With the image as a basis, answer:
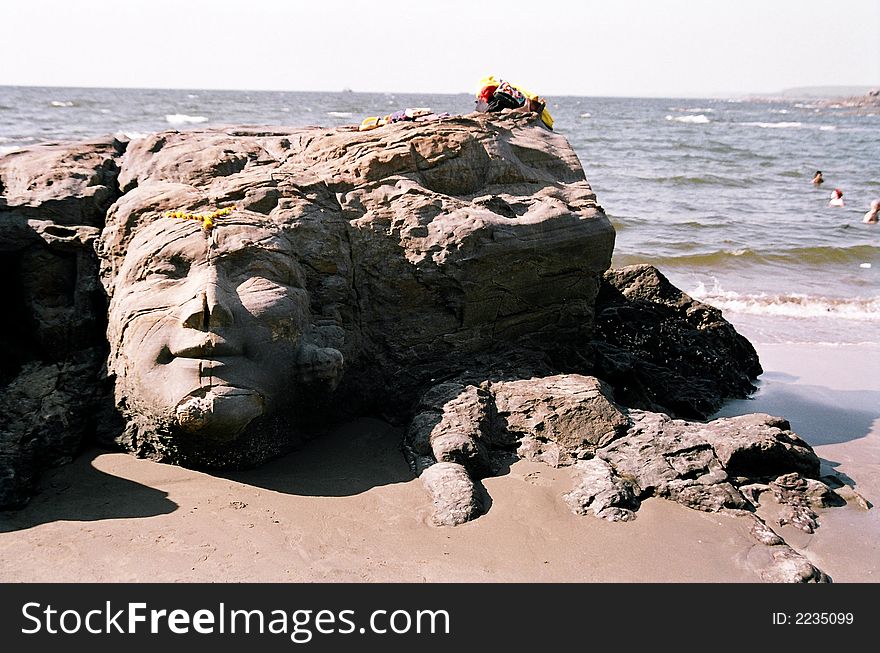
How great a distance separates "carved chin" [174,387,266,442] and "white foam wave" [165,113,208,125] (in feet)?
111

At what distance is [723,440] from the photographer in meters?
4.89

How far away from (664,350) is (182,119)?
34803 mm

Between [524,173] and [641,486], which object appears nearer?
[641,486]

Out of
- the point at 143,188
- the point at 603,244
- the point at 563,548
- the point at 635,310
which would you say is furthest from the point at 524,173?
the point at 563,548

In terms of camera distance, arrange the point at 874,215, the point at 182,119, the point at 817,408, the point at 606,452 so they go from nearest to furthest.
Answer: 1. the point at 606,452
2. the point at 817,408
3. the point at 874,215
4. the point at 182,119

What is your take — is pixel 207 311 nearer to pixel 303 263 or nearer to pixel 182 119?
pixel 303 263

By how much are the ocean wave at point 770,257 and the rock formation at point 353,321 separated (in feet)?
20.1

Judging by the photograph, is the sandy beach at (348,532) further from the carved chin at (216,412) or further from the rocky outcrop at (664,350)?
the rocky outcrop at (664,350)

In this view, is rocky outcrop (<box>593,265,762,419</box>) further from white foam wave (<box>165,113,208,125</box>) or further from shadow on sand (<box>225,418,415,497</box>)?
white foam wave (<box>165,113,208,125</box>)

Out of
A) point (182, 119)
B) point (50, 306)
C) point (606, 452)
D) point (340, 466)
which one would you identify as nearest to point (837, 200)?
point (606, 452)

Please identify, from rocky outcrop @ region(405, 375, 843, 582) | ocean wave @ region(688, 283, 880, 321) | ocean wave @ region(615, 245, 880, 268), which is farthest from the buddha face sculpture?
ocean wave @ region(615, 245, 880, 268)

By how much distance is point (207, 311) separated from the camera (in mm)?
4328
